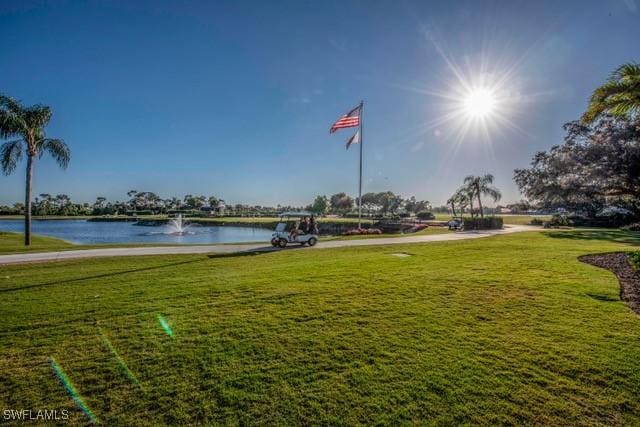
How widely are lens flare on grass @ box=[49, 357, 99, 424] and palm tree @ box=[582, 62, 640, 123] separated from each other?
1258 cm

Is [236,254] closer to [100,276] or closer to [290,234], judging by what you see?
[290,234]

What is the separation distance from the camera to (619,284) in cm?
727

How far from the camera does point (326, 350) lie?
3984 mm

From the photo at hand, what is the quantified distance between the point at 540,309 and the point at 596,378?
2322 millimetres

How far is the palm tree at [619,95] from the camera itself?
7.68 metres

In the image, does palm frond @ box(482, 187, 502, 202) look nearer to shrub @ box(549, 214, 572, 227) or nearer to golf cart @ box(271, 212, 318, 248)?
shrub @ box(549, 214, 572, 227)

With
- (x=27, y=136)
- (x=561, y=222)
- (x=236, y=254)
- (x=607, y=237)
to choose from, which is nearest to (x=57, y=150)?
(x=27, y=136)

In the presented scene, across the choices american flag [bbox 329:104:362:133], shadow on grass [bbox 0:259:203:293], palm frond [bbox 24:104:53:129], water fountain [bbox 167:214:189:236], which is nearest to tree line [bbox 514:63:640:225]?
american flag [bbox 329:104:362:133]

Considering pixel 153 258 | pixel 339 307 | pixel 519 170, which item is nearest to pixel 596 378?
pixel 339 307

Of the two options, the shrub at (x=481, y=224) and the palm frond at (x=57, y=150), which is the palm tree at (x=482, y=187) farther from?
the palm frond at (x=57, y=150)

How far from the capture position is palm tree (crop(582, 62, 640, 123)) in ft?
25.2

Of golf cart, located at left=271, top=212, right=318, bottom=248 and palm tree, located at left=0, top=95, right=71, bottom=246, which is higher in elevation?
palm tree, located at left=0, top=95, right=71, bottom=246

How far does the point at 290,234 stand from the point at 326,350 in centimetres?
1191

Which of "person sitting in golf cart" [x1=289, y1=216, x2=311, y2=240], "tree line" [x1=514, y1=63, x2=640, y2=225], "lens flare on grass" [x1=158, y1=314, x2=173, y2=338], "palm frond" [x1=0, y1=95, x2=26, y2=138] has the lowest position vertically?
"lens flare on grass" [x1=158, y1=314, x2=173, y2=338]
